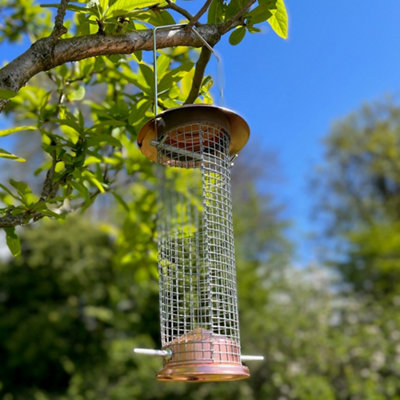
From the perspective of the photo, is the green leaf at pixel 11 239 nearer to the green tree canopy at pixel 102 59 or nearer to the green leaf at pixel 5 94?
the green tree canopy at pixel 102 59

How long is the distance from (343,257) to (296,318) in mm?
3986

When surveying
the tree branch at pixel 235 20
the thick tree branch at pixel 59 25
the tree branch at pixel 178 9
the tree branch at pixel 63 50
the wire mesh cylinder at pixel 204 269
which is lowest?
the wire mesh cylinder at pixel 204 269

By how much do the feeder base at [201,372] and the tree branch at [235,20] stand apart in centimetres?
86

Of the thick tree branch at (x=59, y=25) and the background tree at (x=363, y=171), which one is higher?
the background tree at (x=363, y=171)

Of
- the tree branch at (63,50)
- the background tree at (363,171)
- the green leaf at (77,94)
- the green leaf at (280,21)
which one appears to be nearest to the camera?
the tree branch at (63,50)

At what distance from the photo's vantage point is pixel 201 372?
3.92 feet

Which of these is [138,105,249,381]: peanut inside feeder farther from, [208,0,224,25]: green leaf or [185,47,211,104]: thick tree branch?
[208,0,224,25]: green leaf

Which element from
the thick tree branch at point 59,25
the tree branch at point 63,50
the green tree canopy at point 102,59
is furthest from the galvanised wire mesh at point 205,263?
the thick tree branch at point 59,25

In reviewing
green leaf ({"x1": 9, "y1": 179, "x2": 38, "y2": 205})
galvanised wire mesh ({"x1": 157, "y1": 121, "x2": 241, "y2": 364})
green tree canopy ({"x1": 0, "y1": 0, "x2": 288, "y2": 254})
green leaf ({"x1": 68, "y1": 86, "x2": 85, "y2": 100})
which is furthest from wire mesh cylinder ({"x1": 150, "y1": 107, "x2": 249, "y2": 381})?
green leaf ({"x1": 68, "y1": 86, "x2": 85, "y2": 100})

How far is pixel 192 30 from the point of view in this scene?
129cm

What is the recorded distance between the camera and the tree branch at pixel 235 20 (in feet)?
4.14

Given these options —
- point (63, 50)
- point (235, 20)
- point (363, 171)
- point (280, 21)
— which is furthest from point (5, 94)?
point (363, 171)

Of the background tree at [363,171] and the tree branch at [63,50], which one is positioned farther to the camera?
the background tree at [363,171]

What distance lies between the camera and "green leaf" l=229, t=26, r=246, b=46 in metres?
1.33
